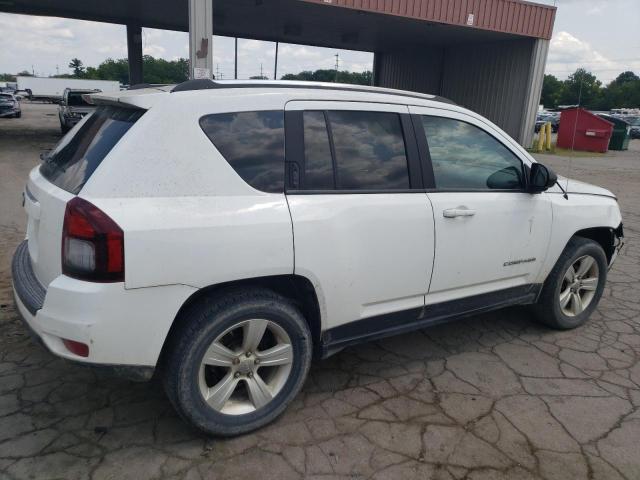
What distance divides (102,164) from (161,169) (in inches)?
10.5

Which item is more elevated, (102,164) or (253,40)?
(253,40)

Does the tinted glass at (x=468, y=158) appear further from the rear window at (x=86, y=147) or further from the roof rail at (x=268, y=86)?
the rear window at (x=86, y=147)

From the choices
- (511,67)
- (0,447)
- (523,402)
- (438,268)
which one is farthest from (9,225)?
(511,67)

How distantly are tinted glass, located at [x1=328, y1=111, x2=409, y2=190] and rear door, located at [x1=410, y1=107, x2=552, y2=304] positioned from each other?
0.19 metres

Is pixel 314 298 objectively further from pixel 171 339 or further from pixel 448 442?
pixel 448 442

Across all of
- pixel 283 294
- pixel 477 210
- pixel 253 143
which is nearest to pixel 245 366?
pixel 283 294

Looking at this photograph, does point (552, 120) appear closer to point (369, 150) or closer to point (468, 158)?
point (468, 158)

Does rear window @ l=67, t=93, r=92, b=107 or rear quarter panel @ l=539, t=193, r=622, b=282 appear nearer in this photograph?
rear quarter panel @ l=539, t=193, r=622, b=282

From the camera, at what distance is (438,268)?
3.13m

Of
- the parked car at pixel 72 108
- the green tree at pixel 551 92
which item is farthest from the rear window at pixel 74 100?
the green tree at pixel 551 92

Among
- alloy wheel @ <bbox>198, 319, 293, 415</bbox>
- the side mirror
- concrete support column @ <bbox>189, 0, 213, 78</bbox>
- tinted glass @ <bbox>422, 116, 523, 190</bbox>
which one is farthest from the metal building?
alloy wheel @ <bbox>198, 319, 293, 415</bbox>

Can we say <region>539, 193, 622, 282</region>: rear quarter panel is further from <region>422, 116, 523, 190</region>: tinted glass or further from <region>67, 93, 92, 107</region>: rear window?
<region>67, 93, 92, 107</region>: rear window

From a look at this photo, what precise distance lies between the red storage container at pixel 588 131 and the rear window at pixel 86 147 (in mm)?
23395

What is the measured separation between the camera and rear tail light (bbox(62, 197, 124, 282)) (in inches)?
84.2
